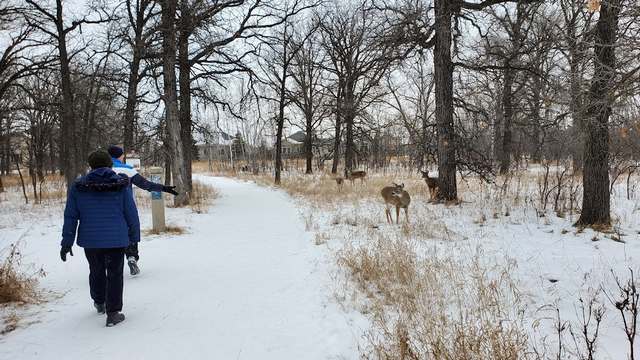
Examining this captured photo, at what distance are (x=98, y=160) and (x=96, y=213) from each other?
0.54 m

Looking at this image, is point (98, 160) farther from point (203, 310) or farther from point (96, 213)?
point (203, 310)

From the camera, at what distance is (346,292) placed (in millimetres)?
4793

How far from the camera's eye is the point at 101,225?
12.8ft

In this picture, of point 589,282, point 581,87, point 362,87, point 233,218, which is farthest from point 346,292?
point 362,87

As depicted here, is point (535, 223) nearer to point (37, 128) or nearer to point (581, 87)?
point (581, 87)

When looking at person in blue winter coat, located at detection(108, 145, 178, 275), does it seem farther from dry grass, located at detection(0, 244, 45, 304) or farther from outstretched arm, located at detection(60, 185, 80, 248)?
outstretched arm, located at detection(60, 185, 80, 248)

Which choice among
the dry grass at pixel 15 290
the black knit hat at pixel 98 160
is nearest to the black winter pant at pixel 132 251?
the dry grass at pixel 15 290

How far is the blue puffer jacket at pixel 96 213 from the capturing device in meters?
3.87

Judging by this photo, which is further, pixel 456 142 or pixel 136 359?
pixel 456 142

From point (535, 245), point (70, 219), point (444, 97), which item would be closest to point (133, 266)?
point (70, 219)

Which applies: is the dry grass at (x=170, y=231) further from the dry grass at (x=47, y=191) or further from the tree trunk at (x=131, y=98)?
the dry grass at (x=47, y=191)

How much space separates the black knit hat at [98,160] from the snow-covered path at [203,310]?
1.63 meters

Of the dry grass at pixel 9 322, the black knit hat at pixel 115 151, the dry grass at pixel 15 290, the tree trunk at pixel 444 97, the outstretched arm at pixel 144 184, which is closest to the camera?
the dry grass at pixel 9 322

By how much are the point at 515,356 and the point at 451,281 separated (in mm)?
2073
